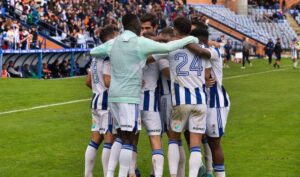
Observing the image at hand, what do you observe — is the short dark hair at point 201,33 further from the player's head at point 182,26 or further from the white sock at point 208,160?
the white sock at point 208,160

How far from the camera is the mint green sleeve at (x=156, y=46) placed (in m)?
9.37

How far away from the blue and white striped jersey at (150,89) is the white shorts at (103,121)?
1.64 feet

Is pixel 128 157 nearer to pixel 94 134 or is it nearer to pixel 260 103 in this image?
pixel 94 134

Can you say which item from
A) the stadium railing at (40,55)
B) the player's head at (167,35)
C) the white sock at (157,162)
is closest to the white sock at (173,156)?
the white sock at (157,162)

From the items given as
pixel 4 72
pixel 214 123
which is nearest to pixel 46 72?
pixel 4 72

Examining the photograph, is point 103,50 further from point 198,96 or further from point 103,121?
point 198,96

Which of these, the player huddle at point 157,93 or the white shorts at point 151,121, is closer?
the player huddle at point 157,93

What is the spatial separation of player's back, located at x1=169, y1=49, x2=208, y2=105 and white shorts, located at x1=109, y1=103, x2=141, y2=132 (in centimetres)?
58

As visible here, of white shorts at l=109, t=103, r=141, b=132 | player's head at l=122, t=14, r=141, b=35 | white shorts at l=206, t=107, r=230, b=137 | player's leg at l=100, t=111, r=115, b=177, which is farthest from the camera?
player's leg at l=100, t=111, r=115, b=177

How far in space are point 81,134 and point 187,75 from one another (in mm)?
6841

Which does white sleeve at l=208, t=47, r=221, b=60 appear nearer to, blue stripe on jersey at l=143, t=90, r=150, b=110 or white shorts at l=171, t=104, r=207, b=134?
white shorts at l=171, t=104, r=207, b=134

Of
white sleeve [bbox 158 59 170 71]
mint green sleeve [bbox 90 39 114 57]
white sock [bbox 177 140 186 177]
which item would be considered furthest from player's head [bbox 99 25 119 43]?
white sock [bbox 177 140 186 177]

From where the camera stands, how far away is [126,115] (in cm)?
949

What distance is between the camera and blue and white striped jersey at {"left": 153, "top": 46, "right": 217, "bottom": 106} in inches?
384
